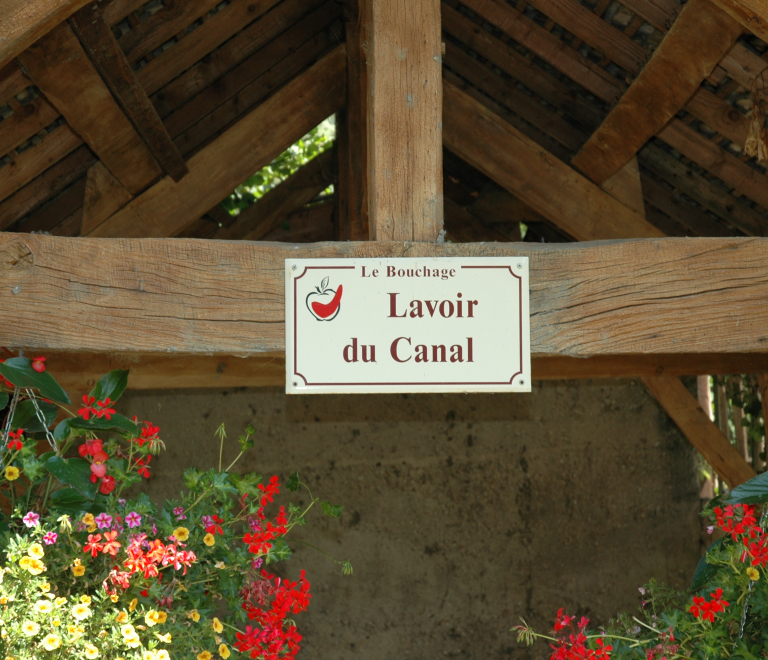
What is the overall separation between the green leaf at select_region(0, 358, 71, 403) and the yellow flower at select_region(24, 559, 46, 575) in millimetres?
335

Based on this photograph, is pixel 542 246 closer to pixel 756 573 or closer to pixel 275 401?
pixel 756 573

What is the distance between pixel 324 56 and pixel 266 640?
7.59 feet

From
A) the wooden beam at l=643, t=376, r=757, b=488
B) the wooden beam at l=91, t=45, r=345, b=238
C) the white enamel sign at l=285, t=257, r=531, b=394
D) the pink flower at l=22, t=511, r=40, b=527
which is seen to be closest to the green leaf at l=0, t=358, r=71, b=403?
the pink flower at l=22, t=511, r=40, b=527

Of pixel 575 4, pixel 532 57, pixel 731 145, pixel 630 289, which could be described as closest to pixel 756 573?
pixel 630 289

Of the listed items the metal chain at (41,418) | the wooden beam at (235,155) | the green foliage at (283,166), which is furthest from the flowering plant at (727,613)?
the green foliage at (283,166)

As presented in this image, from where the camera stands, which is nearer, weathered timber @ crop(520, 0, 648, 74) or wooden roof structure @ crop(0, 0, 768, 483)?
wooden roof structure @ crop(0, 0, 768, 483)

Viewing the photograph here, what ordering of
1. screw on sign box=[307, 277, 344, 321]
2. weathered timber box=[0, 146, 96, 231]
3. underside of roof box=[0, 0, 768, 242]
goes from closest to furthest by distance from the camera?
screw on sign box=[307, 277, 344, 321] < underside of roof box=[0, 0, 768, 242] < weathered timber box=[0, 146, 96, 231]

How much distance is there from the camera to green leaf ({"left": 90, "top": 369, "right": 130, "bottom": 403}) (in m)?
1.55

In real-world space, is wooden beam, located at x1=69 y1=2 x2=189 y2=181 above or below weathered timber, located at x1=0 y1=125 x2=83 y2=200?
above

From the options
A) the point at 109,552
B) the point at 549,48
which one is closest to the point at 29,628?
the point at 109,552

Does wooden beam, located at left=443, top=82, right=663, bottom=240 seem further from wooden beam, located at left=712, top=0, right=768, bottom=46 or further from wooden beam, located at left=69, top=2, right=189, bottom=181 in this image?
wooden beam, located at left=712, top=0, right=768, bottom=46

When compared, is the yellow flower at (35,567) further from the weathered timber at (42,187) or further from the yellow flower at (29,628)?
the weathered timber at (42,187)

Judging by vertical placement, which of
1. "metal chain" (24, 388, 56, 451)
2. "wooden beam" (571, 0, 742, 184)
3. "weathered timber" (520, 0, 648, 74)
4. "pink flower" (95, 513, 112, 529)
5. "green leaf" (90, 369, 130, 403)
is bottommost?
"pink flower" (95, 513, 112, 529)

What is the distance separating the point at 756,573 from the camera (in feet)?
4.66
